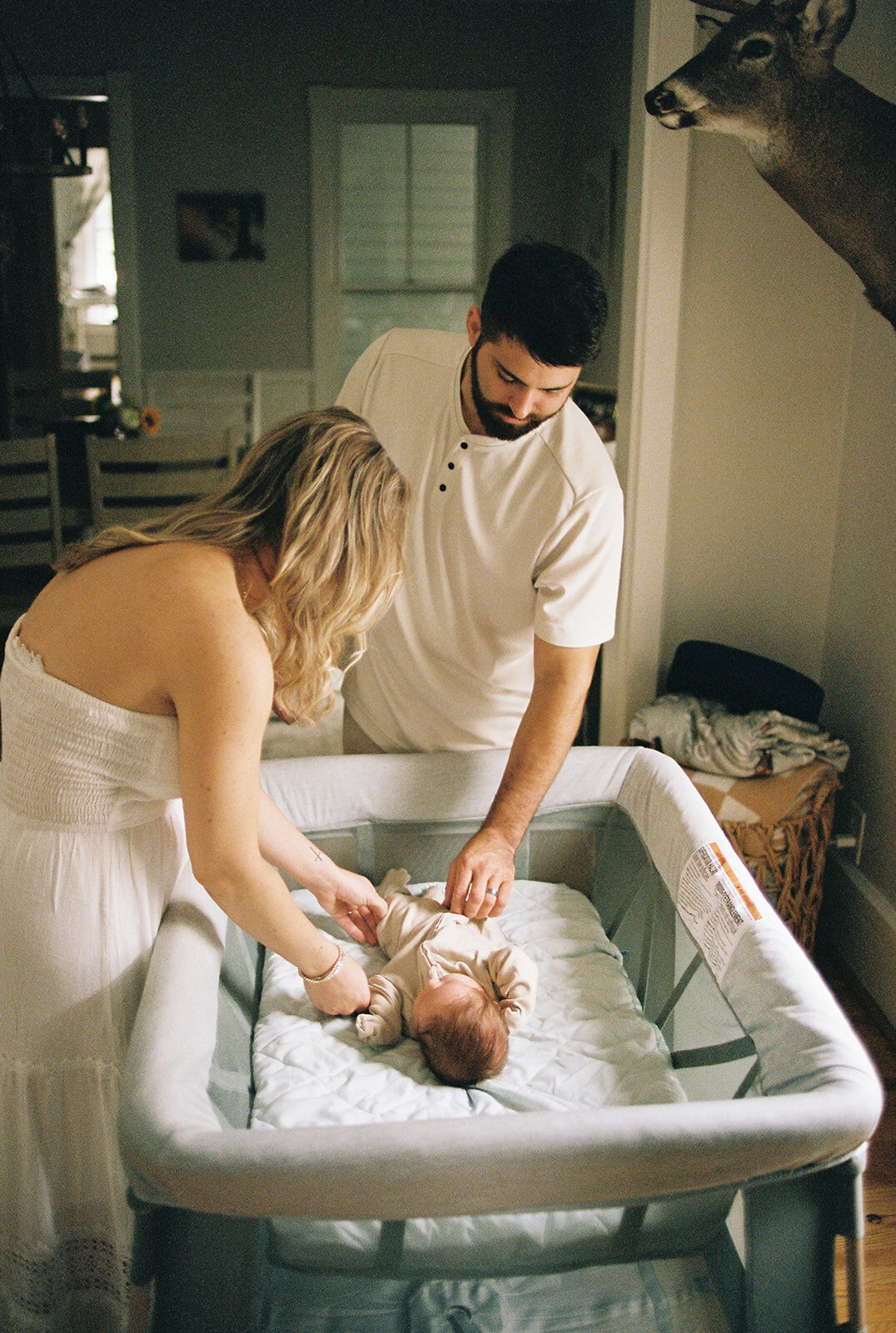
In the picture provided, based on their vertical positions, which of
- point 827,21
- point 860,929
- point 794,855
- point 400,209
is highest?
point 400,209

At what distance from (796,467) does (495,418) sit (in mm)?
1112

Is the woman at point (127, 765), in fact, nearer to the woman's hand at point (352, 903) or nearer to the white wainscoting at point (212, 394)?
the woman's hand at point (352, 903)

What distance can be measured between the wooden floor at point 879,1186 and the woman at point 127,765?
95cm

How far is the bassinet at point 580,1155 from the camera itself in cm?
88

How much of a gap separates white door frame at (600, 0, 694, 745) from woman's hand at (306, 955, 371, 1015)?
4.04 ft

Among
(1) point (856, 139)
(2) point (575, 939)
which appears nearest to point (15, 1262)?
(2) point (575, 939)

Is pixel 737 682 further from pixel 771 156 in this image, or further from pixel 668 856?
pixel 771 156

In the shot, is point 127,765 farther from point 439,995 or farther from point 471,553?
point 471,553

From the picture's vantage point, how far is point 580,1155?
2.93ft

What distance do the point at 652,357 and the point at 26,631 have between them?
1548mm

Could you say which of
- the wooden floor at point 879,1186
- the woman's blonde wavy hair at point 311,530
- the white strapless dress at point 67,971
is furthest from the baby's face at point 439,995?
the wooden floor at point 879,1186

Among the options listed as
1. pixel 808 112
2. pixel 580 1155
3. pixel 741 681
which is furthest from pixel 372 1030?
pixel 808 112

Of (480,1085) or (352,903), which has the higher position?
(352,903)

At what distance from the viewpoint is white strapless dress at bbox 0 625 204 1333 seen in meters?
1.15
